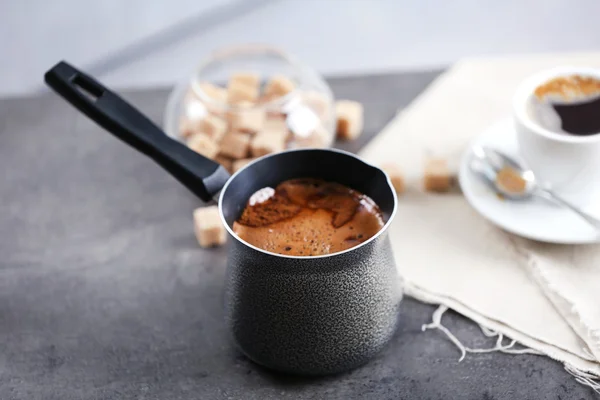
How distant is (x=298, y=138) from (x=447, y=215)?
0.81 feet

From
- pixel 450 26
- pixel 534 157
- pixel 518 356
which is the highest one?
pixel 534 157

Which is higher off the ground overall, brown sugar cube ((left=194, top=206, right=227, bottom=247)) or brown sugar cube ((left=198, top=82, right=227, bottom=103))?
brown sugar cube ((left=198, top=82, right=227, bottom=103))

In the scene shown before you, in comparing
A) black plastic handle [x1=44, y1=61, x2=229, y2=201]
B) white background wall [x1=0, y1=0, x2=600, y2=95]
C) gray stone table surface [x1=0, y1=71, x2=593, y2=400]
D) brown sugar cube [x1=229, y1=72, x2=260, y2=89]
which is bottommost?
white background wall [x1=0, y1=0, x2=600, y2=95]

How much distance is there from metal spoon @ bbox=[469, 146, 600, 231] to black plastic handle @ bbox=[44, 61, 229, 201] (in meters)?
0.38

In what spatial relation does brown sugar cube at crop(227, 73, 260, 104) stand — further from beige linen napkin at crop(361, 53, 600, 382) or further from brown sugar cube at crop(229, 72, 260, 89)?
beige linen napkin at crop(361, 53, 600, 382)

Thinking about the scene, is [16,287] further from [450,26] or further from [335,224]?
[450,26]

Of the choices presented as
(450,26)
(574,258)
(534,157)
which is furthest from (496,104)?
(450,26)

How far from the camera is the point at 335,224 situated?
0.95 m

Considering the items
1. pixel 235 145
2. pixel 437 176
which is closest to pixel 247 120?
pixel 235 145

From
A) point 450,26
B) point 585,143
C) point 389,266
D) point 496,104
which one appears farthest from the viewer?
point 450,26

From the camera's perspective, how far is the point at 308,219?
3.13 ft

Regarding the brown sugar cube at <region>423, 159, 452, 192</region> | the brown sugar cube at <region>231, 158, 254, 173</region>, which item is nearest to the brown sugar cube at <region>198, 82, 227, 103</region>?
the brown sugar cube at <region>231, 158, 254, 173</region>

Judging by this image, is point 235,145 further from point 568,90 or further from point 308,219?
point 568,90

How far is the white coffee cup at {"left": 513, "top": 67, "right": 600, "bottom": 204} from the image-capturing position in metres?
1.06
